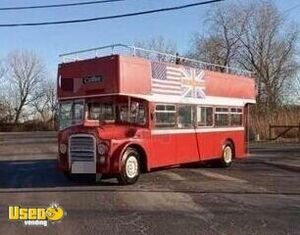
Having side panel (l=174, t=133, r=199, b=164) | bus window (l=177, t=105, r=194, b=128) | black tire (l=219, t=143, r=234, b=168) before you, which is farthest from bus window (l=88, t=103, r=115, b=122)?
black tire (l=219, t=143, r=234, b=168)

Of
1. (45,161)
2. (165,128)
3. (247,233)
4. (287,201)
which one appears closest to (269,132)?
(45,161)

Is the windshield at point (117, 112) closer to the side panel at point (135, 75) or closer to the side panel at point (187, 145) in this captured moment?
the side panel at point (135, 75)

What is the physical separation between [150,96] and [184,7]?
635cm

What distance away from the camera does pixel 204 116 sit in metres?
19.7

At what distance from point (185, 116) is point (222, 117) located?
2624 millimetres

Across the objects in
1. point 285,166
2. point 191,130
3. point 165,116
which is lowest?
point 285,166

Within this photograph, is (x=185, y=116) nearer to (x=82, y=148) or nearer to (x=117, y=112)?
(x=117, y=112)

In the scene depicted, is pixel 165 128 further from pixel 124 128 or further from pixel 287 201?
pixel 287 201

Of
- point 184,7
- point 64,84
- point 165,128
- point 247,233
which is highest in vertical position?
point 184,7

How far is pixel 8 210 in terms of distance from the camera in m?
11.3

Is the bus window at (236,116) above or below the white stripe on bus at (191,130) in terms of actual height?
above

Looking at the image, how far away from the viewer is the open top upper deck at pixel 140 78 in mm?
15758

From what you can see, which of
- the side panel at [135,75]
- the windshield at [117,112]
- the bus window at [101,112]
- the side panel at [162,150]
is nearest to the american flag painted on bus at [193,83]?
the side panel at [162,150]
